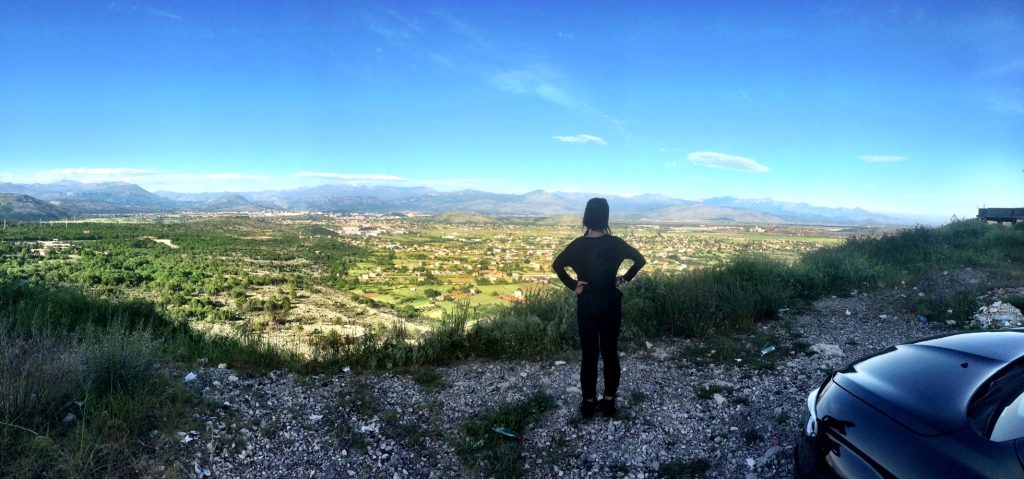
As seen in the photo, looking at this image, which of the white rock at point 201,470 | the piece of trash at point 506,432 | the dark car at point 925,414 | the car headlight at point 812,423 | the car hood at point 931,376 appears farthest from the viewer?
the piece of trash at point 506,432

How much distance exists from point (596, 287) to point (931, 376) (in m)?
2.46

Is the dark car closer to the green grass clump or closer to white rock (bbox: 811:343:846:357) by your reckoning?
the green grass clump

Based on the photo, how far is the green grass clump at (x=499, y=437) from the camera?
3.95m

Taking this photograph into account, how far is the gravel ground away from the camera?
385cm

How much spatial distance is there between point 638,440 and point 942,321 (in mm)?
7336

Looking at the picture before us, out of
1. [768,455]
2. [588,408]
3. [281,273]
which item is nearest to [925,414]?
[768,455]

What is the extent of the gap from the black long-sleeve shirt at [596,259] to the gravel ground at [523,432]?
4.85 ft

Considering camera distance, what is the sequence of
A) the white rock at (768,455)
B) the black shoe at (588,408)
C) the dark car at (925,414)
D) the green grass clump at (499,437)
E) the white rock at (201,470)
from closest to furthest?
the dark car at (925,414), the white rock at (201,470), the white rock at (768,455), the green grass clump at (499,437), the black shoe at (588,408)

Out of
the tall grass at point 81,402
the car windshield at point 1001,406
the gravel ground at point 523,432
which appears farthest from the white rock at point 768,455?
the tall grass at point 81,402

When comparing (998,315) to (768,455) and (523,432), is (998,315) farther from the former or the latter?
(523,432)

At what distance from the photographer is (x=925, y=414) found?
218cm

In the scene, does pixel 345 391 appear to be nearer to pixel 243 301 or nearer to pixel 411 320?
pixel 411 320

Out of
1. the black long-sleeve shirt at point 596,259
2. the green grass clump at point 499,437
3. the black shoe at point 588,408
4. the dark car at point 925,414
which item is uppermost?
the black long-sleeve shirt at point 596,259

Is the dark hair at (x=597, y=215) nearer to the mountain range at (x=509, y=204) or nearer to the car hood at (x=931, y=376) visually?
the car hood at (x=931, y=376)
